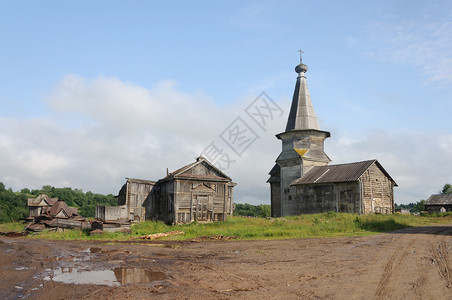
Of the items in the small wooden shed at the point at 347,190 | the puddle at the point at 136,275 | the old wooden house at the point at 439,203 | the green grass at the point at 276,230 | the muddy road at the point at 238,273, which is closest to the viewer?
the muddy road at the point at 238,273

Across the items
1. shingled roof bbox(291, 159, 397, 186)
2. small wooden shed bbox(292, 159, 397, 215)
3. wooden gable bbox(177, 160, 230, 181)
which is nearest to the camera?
wooden gable bbox(177, 160, 230, 181)

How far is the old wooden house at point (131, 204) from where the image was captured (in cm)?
2578

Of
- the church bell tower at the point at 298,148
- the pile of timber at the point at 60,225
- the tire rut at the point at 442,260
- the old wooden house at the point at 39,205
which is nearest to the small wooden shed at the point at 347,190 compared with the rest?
the church bell tower at the point at 298,148

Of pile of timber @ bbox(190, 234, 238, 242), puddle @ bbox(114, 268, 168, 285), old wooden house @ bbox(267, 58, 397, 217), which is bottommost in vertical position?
pile of timber @ bbox(190, 234, 238, 242)

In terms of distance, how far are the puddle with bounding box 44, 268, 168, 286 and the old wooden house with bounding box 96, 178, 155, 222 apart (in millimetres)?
16294

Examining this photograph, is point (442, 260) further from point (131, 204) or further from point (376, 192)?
point (376, 192)

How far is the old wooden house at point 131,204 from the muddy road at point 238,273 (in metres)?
11.6

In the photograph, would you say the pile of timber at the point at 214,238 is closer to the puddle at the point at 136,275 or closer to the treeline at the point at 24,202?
the puddle at the point at 136,275

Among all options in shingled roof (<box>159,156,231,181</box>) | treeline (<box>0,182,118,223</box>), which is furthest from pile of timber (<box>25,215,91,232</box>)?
treeline (<box>0,182,118,223</box>)

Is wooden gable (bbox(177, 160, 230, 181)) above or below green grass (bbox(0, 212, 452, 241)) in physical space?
above

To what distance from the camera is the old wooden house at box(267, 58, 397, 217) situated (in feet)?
100.0

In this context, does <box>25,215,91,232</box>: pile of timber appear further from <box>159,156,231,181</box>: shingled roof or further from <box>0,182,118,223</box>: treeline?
<box>0,182,118,223</box>: treeline

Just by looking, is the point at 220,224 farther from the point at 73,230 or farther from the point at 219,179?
the point at 73,230

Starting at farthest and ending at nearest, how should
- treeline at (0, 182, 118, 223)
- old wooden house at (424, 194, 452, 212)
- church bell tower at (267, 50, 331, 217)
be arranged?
treeline at (0, 182, 118, 223) < old wooden house at (424, 194, 452, 212) < church bell tower at (267, 50, 331, 217)
